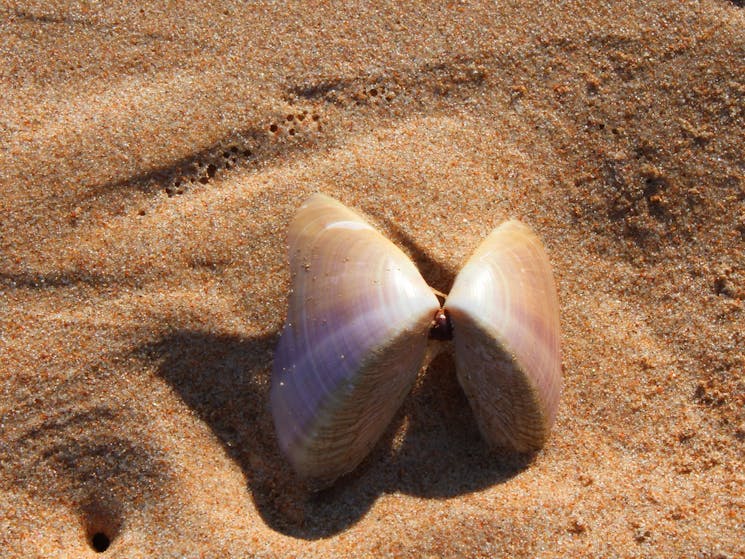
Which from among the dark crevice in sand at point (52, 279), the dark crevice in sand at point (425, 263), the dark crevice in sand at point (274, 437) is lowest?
the dark crevice in sand at point (274, 437)

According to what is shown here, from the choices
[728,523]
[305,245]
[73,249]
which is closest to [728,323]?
[728,523]

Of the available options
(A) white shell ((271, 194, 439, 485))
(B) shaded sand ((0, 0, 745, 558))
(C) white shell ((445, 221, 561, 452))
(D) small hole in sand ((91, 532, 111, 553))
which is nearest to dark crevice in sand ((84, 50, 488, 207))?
(B) shaded sand ((0, 0, 745, 558))

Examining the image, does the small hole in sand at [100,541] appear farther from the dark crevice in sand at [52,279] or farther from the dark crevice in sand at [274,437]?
the dark crevice in sand at [52,279]

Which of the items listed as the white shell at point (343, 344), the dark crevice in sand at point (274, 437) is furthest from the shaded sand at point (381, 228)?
the white shell at point (343, 344)

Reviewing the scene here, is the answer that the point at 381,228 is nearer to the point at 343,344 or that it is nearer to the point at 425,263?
the point at 425,263

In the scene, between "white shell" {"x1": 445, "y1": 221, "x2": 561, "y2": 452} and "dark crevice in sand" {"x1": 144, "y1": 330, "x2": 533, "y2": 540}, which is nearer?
"white shell" {"x1": 445, "y1": 221, "x2": 561, "y2": 452}

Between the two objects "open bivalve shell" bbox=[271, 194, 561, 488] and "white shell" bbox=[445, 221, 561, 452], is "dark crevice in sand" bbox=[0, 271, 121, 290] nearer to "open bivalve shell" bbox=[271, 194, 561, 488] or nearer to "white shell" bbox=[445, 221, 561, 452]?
"open bivalve shell" bbox=[271, 194, 561, 488]
